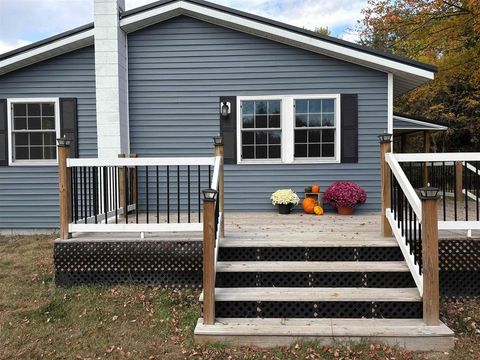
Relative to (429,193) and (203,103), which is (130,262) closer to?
(429,193)

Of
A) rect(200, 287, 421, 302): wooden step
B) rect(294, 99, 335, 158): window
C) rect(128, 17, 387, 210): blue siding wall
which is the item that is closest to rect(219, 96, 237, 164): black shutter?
rect(128, 17, 387, 210): blue siding wall

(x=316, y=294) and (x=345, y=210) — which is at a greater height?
(x=345, y=210)

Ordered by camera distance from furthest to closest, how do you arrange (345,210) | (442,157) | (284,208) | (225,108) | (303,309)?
(225,108), (284,208), (345,210), (442,157), (303,309)

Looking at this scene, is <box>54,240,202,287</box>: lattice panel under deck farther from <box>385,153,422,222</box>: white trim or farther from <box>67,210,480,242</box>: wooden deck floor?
<box>385,153,422,222</box>: white trim

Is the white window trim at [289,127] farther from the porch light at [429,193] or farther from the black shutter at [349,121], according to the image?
the porch light at [429,193]

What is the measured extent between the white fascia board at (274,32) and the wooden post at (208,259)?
4284 mm

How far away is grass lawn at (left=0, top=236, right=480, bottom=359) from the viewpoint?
118 inches

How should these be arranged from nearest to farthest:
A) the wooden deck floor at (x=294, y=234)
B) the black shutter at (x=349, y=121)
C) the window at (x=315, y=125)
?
the wooden deck floor at (x=294, y=234), the black shutter at (x=349, y=121), the window at (x=315, y=125)

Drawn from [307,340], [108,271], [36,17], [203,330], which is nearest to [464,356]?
[307,340]

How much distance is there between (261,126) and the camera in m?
6.83

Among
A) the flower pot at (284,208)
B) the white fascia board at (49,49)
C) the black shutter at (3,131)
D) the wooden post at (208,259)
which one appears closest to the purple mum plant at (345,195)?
the flower pot at (284,208)

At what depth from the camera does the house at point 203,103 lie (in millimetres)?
6680

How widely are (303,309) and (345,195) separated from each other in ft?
10.6

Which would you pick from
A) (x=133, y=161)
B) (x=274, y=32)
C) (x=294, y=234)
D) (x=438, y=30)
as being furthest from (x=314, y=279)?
(x=438, y=30)
